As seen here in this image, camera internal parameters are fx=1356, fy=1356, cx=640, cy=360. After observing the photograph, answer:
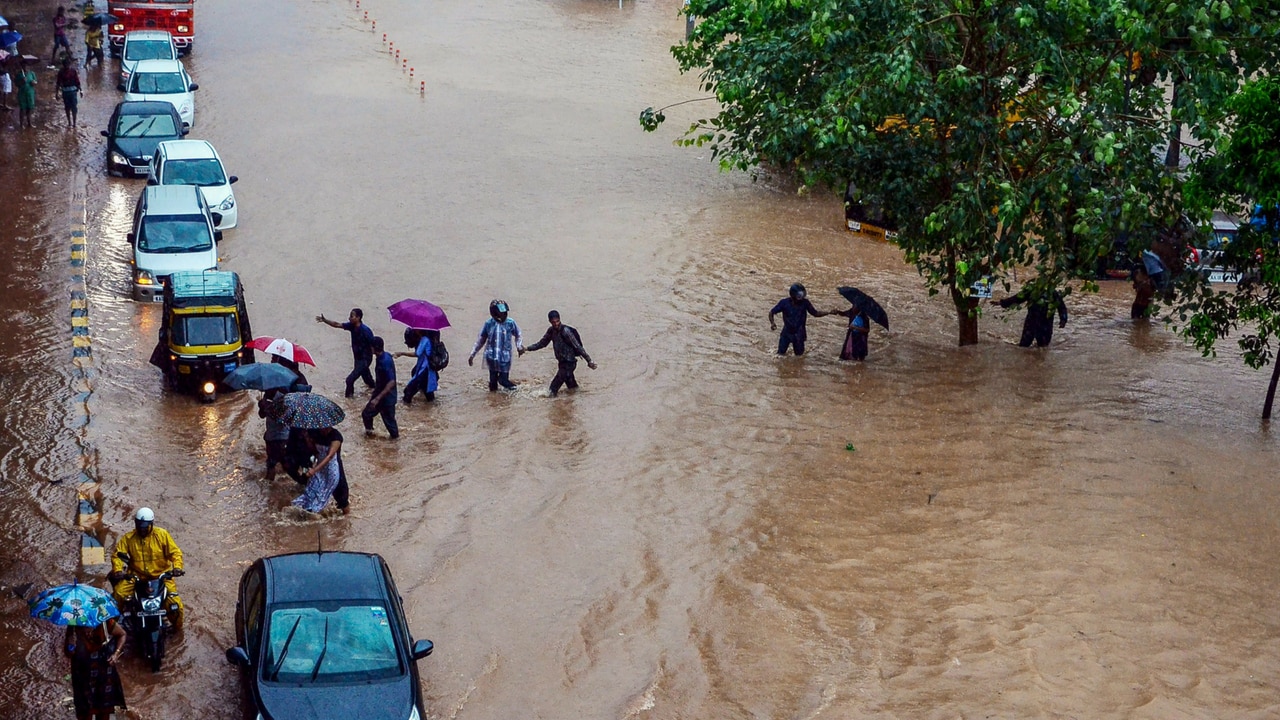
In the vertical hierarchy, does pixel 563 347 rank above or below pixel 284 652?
above

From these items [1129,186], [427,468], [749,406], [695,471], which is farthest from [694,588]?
[1129,186]

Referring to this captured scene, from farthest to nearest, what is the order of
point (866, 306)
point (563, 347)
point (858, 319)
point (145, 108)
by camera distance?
1. point (145, 108)
2. point (858, 319)
3. point (866, 306)
4. point (563, 347)

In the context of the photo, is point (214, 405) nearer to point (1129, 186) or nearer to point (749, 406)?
point (749, 406)

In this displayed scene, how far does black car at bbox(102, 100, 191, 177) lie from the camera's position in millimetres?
25578

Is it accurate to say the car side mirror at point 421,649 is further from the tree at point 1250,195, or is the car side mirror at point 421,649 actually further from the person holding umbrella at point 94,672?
the tree at point 1250,195

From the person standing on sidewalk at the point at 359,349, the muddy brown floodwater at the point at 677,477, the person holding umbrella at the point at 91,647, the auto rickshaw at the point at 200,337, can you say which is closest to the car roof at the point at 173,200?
the muddy brown floodwater at the point at 677,477

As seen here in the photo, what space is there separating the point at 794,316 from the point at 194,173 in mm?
11283

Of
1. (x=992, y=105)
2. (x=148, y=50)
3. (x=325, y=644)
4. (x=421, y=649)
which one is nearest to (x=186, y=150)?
(x=148, y=50)

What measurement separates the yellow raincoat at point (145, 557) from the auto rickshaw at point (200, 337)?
6131 millimetres

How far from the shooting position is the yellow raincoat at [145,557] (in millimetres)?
9945

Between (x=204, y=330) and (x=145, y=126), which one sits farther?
(x=145, y=126)

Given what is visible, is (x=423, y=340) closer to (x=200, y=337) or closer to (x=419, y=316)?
(x=419, y=316)

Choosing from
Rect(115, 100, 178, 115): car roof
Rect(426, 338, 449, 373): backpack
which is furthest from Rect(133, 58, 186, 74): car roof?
Rect(426, 338, 449, 373): backpack

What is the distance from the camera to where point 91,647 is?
8.73 m
